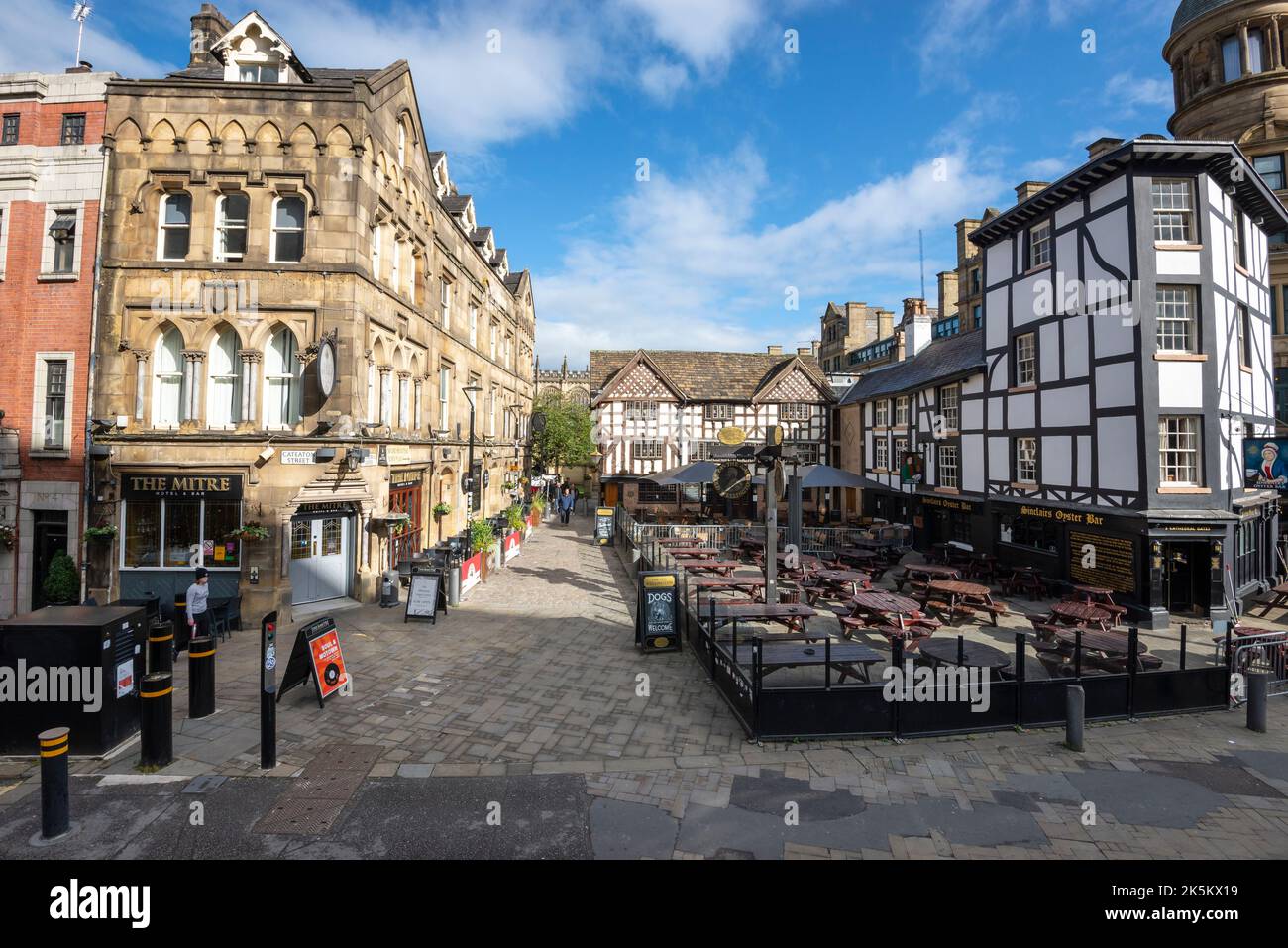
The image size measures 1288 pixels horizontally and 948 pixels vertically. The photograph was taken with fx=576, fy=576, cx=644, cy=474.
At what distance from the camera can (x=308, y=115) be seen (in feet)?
43.9

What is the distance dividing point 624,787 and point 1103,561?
1527 centimetres

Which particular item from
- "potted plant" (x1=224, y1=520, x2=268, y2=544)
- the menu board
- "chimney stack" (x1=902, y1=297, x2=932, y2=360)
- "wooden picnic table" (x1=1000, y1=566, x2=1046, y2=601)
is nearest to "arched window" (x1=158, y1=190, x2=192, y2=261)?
"potted plant" (x1=224, y1=520, x2=268, y2=544)

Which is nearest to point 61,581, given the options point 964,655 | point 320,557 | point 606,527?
point 320,557

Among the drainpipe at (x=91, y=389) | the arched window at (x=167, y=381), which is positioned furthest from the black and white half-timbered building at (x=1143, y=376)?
the drainpipe at (x=91, y=389)

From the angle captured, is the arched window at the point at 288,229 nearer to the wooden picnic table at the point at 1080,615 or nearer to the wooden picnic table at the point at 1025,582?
the wooden picnic table at the point at 1080,615

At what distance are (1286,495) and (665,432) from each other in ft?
84.0

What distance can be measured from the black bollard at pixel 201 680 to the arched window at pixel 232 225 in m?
9.87

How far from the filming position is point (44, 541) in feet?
44.3

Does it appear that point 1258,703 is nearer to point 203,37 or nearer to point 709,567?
point 709,567

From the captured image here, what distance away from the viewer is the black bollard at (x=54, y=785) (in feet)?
16.8

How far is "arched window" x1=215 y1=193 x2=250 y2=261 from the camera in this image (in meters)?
13.4

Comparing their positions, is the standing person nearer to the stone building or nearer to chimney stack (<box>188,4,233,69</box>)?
chimney stack (<box>188,4,233,69</box>)

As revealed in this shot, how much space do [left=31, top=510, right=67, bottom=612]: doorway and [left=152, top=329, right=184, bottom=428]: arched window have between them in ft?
11.0
